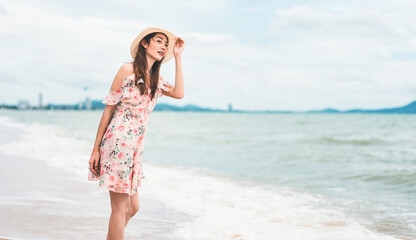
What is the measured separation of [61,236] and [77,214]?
3.13 ft

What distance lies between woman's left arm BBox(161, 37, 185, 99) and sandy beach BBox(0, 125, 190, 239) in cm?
184

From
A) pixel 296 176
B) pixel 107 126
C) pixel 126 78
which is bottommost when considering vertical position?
pixel 296 176

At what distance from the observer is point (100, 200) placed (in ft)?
20.3

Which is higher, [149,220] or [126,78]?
[126,78]

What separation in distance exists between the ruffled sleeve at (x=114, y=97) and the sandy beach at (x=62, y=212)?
1.88m

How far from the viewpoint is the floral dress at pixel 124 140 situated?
301 cm

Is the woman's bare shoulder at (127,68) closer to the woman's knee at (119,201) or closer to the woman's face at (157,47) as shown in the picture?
the woman's face at (157,47)

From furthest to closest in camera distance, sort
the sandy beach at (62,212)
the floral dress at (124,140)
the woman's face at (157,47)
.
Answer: the sandy beach at (62,212)
the woman's face at (157,47)
the floral dress at (124,140)

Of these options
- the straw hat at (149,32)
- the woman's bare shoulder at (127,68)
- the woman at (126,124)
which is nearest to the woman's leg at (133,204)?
the woman at (126,124)

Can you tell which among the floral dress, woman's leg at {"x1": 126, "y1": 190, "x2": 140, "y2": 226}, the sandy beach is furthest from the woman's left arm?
the sandy beach

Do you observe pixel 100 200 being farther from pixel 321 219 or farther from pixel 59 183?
pixel 321 219

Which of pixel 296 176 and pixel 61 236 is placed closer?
pixel 61 236

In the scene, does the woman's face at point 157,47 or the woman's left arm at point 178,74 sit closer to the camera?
the woman's face at point 157,47

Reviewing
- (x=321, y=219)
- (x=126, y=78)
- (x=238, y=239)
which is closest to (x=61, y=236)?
(x=238, y=239)
